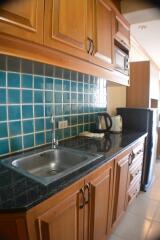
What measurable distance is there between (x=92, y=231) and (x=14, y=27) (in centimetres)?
121

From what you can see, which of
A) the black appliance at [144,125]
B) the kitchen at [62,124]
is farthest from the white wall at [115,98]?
the kitchen at [62,124]

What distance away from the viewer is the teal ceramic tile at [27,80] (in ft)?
4.07

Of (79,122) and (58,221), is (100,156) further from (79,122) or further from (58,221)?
(79,122)

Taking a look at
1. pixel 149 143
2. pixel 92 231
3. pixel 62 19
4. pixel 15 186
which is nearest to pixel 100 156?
pixel 92 231

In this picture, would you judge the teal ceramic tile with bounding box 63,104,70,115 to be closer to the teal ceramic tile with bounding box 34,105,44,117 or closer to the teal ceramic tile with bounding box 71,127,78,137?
the teal ceramic tile with bounding box 71,127,78,137

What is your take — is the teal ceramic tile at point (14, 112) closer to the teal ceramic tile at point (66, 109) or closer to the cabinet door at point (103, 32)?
the teal ceramic tile at point (66, 109)

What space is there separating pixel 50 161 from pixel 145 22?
2.13 meters

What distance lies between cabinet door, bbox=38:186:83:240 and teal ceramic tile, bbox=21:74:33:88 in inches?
31.7

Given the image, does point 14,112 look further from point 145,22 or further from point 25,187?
point 145,22

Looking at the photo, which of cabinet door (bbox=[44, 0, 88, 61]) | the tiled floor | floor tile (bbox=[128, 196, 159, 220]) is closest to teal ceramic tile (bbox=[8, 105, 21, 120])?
cabinet door (bbox=[44, 0, 88, 61])

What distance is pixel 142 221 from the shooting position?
176 cm

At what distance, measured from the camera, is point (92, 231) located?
1.11 m

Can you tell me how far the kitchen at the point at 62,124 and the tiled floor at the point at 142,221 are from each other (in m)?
0.02

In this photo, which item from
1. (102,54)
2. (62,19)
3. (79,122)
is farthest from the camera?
(79,122)
